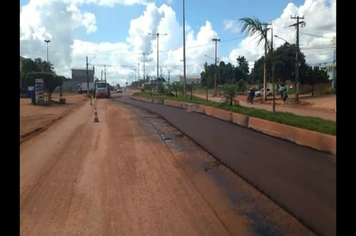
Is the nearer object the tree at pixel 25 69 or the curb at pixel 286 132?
the tree at pixel 25 69

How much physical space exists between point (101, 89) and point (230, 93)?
3792 cm

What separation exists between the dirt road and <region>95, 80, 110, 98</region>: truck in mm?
48676

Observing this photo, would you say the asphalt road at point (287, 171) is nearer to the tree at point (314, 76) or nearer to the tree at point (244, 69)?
the tree at point (314, 76)

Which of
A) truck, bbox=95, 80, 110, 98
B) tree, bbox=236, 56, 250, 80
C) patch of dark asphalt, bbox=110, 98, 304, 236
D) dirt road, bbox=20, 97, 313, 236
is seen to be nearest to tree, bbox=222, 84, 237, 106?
Result: patch of dark asphalt, bbox=110, 98, 304, 236

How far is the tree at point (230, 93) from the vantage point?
24.8 meters

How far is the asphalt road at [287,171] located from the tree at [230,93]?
10.6 m

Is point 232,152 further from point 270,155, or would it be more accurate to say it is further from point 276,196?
point 276,196

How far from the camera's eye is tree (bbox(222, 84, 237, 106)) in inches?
977

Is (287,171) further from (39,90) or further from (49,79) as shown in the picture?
(49,79)

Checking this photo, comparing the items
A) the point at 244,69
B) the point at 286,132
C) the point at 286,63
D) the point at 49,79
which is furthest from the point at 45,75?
the point at 244,69

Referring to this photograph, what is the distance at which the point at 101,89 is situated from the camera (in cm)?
6003

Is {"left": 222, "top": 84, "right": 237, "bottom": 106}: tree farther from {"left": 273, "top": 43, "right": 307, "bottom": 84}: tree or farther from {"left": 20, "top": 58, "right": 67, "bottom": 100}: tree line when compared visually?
{"left": 273, "top": 43, "right": 307, "bottom": 84}: tree

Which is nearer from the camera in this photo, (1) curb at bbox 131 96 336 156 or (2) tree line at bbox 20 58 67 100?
(1) curb at bbox 131 96 336 156

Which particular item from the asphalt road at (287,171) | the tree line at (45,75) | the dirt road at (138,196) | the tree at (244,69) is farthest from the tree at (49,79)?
the tree at (244,69)
